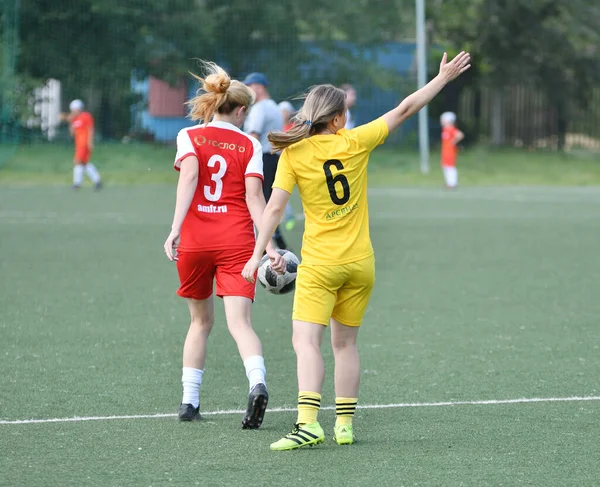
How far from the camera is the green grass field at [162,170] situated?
103ft

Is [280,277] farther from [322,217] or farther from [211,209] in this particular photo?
[322,217]

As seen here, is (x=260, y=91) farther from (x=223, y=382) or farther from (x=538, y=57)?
(x=538, y=57)

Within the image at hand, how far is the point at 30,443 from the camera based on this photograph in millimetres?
5789

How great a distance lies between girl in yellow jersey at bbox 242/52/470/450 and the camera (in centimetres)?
573

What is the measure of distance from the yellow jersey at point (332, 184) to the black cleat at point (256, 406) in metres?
0.74

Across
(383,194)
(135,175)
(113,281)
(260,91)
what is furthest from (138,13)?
(113,281)

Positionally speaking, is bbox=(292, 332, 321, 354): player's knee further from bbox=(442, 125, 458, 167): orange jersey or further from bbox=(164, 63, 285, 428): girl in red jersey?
bbox=(442, 125, 458, 167): orange jersey

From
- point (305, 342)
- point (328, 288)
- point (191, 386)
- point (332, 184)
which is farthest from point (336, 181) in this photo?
point (191, 386)

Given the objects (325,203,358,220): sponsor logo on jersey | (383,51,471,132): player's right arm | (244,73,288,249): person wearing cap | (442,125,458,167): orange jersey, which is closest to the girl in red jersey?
(325,203,358,220): sponsor logo on jersey

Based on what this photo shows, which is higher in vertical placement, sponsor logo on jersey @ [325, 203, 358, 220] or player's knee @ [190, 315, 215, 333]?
sponsor logo on jersey @ [325, 203, 358, 220]

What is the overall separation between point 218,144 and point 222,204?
320mm

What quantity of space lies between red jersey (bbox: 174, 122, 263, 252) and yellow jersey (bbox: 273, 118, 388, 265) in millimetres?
550

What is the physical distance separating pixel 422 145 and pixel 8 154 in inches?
453

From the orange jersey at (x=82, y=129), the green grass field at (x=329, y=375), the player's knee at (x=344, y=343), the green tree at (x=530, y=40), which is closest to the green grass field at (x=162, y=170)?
the orange jersey at (x=82, y=129)
